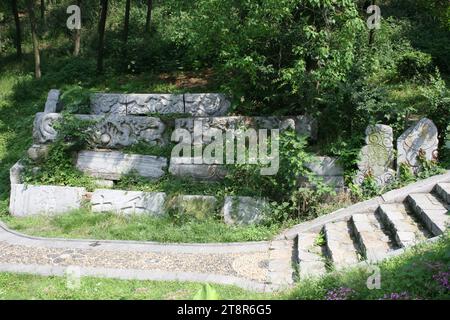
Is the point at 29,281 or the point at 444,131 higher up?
the point at 444,131

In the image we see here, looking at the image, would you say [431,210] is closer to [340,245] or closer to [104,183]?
[340,245]

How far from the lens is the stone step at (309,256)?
6168 millimetres

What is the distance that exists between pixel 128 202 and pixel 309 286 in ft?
14.6

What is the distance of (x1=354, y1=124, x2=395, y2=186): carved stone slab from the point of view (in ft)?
26.7

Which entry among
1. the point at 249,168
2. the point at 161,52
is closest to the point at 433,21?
the point at 161,52

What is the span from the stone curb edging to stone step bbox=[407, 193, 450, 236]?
0.51 ft

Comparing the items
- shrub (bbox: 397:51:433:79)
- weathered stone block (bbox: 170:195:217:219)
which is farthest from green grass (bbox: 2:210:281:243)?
shrub (bbox: 397:51:433:79)

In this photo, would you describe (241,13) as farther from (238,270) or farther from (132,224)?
(238,270)

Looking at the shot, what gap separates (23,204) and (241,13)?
18.2 feet

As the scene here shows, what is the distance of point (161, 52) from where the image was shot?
13586mm

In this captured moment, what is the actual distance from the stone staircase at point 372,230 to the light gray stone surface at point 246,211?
2.17 feet

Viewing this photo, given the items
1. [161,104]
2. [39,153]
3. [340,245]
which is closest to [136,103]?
[161,104]

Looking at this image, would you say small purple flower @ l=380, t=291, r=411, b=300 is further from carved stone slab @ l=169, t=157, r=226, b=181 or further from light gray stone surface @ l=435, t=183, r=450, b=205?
A: carved stone slab @ l=169, t=157, r=226, b=181

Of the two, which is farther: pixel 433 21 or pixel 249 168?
pixel 433 21
